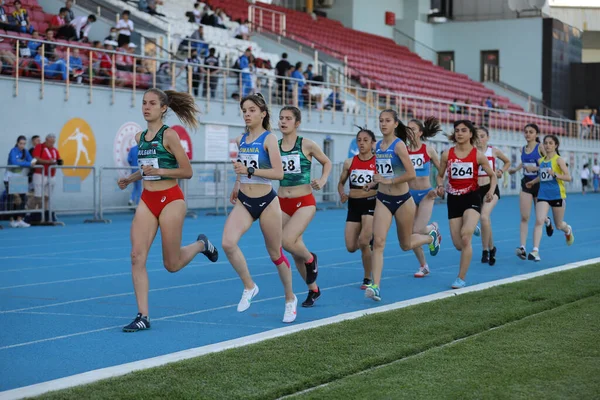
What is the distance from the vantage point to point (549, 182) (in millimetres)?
14469

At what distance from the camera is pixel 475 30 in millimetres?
53375

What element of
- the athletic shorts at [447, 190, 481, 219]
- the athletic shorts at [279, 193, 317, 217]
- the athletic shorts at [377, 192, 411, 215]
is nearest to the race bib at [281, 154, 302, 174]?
the athletic shorts at [279, 193, 317, 217]

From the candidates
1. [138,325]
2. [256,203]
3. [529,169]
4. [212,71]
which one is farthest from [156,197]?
[212,71]

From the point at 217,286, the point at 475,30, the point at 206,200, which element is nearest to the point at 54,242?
the point at 217,286

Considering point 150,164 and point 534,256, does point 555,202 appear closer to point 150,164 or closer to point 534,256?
point 534,256

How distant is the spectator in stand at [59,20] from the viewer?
24078mm

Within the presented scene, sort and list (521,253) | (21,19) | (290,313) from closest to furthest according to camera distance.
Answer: (290,313) → (521,253) → (21,19)

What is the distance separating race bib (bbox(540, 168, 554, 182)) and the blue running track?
1.25m

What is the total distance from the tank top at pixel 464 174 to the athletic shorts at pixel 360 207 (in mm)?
1284

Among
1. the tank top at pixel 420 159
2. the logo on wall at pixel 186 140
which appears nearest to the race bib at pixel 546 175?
the tank top at pixel 420 159

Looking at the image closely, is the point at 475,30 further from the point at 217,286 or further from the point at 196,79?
the point at 217,286

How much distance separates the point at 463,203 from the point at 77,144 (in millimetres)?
13925

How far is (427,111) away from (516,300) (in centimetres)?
2945

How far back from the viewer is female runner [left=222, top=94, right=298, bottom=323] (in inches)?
336
